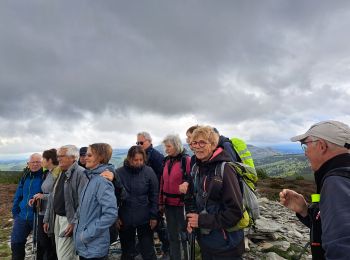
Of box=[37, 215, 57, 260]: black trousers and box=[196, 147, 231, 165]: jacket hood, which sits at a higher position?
box=[196, 147, 231, 165]: jacket hood

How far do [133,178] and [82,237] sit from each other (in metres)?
1.84

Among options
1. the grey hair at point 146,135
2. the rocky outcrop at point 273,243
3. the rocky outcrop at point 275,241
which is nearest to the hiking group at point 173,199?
the grey hair at point 146,135

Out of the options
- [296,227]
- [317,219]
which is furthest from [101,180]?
[296,227]

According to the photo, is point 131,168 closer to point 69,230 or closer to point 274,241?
point 69,230

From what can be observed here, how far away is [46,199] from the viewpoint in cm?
663

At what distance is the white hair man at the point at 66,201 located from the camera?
5.45 m

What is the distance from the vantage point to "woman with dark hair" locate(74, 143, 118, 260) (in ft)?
15.2

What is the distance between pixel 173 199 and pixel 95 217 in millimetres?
2318

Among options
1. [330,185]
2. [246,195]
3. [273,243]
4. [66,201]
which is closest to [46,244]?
[66,201]

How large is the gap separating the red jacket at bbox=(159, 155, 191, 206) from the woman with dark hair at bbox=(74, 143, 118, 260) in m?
2.07

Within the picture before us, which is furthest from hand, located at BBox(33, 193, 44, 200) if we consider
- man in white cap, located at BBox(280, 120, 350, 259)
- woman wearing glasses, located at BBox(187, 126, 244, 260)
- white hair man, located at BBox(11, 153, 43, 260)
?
man in white cap, located at BBox(280, 120, 350, 259)

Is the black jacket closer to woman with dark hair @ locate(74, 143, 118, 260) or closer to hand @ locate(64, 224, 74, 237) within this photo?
hand @ locate(64, 224, 74, 237)

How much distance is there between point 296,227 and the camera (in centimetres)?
1045

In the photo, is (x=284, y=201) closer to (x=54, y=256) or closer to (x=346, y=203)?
(x=346, y=203)
